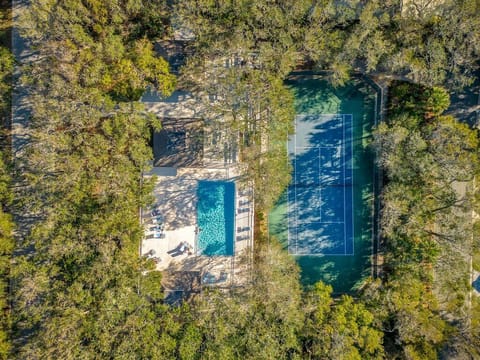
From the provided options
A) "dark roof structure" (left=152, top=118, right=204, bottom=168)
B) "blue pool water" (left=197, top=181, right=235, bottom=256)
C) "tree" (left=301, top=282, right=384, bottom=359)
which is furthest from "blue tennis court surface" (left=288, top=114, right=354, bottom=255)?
"dark roof structure" (left=152, top=118, right=204, bottom=168)

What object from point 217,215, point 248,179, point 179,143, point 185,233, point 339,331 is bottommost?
point 339,331

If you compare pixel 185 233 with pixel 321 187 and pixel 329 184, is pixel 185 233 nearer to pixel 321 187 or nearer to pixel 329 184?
pixel 321 187

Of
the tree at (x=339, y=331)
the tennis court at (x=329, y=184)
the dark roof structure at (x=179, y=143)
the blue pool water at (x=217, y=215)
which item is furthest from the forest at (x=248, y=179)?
the blue pool water at (x=217, y=215)

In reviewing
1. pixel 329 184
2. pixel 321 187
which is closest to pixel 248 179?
pixel 321 187

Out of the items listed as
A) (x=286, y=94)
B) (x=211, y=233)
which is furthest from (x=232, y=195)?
(x=286, y=94)

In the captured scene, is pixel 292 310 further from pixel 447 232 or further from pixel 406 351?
pixel 447 232

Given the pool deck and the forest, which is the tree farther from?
the pool deck
